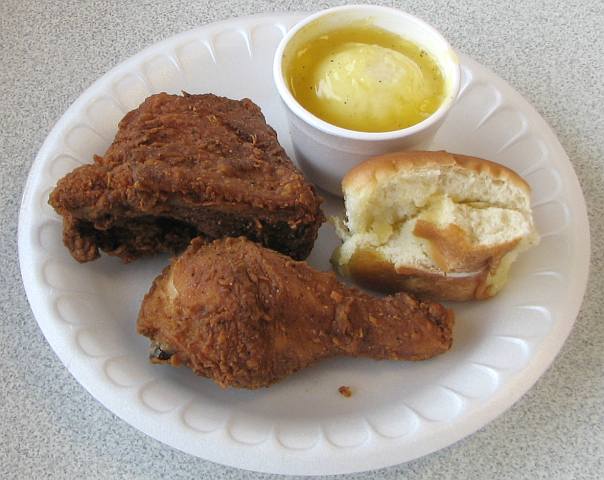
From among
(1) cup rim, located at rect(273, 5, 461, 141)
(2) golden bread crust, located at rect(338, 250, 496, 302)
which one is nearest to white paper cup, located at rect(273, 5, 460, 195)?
(1) cup rim, located at rect(273, 5, 461, 141)

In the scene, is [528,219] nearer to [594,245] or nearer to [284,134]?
[594,245]

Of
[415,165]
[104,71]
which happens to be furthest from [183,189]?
[104,71]

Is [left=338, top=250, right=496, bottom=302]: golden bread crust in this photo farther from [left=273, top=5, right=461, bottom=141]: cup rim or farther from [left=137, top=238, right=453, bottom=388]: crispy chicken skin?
[left=273, top=5, right=461, bottom=141]: cup rim

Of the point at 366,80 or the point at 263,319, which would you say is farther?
the point at 366,80

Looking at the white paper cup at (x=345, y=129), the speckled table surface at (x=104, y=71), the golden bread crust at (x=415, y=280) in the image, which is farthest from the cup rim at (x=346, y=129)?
the speckled table surface at (x=104, y=71)

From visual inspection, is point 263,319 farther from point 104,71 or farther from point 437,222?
point 104,71

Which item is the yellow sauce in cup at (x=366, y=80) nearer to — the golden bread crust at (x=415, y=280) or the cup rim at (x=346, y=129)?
the cup rim at (x=346, y=129)
